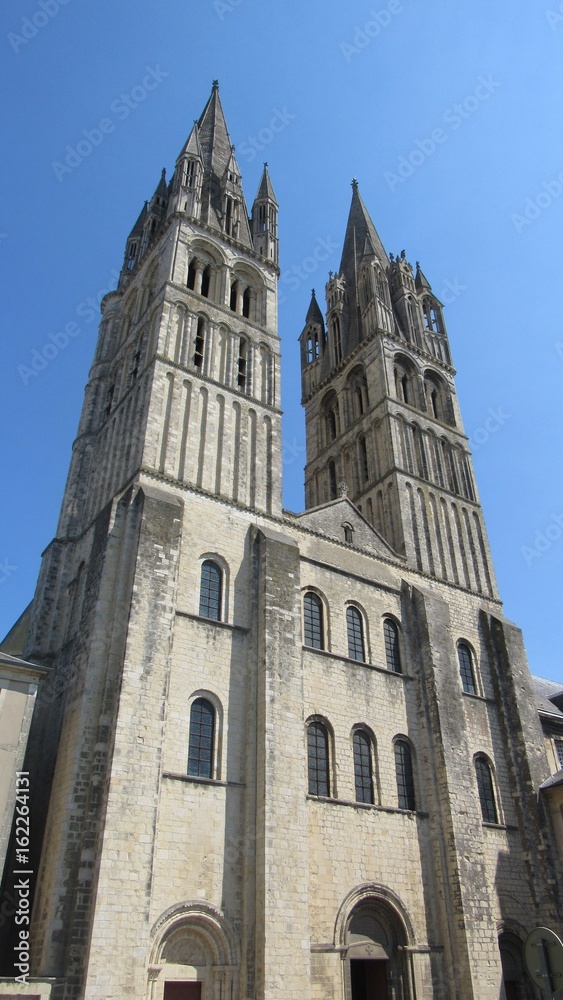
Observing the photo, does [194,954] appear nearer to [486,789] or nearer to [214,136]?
[486,789]

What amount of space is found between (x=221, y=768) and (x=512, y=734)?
11324 millimetres

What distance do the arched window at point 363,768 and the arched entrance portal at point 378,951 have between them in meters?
2.54

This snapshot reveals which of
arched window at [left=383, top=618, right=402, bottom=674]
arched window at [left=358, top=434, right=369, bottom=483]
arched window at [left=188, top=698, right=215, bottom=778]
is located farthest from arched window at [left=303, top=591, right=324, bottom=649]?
arched window at [left=358, top=434, right=369, bottom=483]

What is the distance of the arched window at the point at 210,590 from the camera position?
1886 cm

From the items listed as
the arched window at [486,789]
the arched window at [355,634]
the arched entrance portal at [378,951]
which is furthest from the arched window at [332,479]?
the arched entrance portal at [378,951]

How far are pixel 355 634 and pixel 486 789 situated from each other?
6.43m

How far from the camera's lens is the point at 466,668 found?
24375 mm

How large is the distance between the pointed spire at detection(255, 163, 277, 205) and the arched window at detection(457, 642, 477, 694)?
2206cm

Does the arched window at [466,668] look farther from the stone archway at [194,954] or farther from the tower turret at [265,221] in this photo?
the tower turret at [265,221]

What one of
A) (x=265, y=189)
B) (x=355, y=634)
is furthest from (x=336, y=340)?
(x=355, y=634)

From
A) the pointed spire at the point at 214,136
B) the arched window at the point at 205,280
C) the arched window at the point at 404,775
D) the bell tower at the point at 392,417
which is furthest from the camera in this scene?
the pointed spire at the point at 214,136

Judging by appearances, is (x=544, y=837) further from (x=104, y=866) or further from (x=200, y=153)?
(x=200, y=153)

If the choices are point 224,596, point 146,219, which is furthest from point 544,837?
point 146,219

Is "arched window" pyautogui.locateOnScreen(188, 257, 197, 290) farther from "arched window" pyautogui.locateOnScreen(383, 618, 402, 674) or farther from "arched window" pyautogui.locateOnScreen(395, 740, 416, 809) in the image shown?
"arched window" pyautogui.locateOnScreen(395, 740, 416, 809)
